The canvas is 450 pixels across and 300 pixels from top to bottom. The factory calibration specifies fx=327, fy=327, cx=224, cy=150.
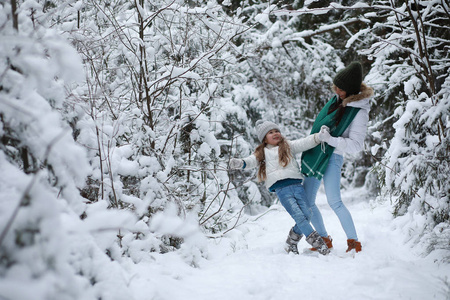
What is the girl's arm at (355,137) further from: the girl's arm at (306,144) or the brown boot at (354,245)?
the brown boot at (354,245)

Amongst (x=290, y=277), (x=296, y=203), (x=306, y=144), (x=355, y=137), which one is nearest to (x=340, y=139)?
(x=355, y=137)

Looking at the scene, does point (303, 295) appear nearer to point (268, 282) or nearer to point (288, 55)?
Answer: point (268, 282)

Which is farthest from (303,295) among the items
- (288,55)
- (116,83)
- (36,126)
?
(288,55)

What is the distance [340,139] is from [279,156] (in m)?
0.61

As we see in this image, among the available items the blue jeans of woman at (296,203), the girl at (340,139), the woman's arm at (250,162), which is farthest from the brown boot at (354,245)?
the woman's arm at (250,162)

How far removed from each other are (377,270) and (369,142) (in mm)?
5186

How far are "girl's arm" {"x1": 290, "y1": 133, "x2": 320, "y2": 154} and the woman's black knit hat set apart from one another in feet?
1.76

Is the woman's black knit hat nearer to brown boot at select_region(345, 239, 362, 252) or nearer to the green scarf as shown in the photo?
the green scarf

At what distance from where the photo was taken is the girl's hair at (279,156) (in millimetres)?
3277

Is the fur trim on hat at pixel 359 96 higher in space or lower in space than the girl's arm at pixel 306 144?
higher

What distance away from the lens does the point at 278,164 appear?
10.9 feet

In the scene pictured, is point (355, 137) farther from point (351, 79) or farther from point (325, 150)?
point (351, 79)

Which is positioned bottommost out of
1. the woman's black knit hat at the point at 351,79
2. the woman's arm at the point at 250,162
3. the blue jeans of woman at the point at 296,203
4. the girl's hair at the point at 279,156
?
the blue jeans of woman at the point at 296,203

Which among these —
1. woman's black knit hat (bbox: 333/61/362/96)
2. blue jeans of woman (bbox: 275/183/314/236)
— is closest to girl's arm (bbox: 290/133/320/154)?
blue jeans of woman (bbox: 275/183/314/236)
